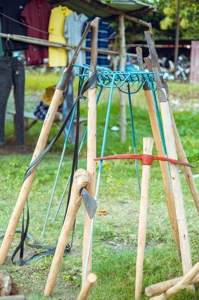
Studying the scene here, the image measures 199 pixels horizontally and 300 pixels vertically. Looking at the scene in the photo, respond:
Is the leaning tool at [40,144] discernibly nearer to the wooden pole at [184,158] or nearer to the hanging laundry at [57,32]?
the wooden pole at [184,158]

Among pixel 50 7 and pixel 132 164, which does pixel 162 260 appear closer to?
pixel 132 164

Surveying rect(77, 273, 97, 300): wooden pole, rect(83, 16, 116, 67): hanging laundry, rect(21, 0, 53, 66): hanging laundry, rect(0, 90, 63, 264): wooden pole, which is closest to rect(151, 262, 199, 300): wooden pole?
rect(77, 273, 97, 300): wooden pole

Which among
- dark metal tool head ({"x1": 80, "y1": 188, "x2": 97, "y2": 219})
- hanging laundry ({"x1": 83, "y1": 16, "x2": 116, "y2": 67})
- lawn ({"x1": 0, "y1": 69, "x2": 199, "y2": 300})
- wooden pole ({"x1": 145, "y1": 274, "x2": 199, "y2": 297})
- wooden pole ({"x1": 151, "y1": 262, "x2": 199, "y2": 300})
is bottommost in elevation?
lawn ({"x1": 0, "y1": 69, "x2": 199, "y2": 300})

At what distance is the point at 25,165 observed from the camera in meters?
7.14

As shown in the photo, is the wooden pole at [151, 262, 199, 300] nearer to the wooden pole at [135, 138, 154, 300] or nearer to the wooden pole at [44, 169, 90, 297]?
the wooden pole at [135, 138, 154, 300]

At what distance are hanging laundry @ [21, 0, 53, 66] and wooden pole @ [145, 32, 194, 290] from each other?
4.53 meters

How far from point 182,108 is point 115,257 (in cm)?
883

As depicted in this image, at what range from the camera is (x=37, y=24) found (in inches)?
304

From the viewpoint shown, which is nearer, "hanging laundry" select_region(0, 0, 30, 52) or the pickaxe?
the pickaxe

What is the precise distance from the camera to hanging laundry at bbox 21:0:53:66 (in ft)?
24.8

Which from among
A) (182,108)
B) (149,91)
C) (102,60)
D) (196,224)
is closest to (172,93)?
(182,108)

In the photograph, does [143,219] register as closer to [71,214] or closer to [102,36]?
[71,214]

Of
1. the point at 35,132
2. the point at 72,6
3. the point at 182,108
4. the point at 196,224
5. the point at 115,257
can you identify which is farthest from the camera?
the point at 182,108

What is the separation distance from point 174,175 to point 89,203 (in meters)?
0.62
